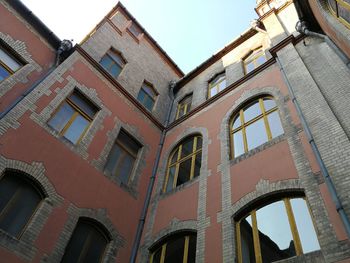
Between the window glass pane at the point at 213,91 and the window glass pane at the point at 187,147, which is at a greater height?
the window glass pane at the point at 213,91

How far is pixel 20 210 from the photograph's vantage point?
6973 millimetres

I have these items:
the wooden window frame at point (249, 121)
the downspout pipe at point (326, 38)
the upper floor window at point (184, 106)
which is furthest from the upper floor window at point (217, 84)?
the downspout pipe at point (326, 38)

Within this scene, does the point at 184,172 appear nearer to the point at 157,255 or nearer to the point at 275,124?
the point at 157,255

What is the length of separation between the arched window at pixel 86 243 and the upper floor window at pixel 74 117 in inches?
102

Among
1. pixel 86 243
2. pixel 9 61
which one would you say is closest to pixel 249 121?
pixel 86 243

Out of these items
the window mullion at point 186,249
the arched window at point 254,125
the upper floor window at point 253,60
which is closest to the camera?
the window mullion at point 186,249

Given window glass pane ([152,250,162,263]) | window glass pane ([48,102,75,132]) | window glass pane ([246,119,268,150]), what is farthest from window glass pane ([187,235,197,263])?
window glass pane ([48,102,75,132])

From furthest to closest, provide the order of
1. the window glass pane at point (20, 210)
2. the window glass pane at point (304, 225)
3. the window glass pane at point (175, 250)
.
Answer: the window glass pane at point (175, 250), the window glass pane at point (20, 210), the window glass pane at point (304, 225)

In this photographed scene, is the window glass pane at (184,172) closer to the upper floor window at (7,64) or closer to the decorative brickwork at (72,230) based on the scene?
the decorative brickwork at (72,230)

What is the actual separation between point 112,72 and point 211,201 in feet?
24.6

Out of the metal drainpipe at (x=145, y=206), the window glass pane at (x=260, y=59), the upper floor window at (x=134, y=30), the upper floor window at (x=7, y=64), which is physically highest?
the upper floor window at (x=134, y=30)

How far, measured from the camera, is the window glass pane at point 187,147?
10820mm

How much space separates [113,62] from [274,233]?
392 inches

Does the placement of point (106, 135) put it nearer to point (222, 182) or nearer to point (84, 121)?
point (84, 121)
